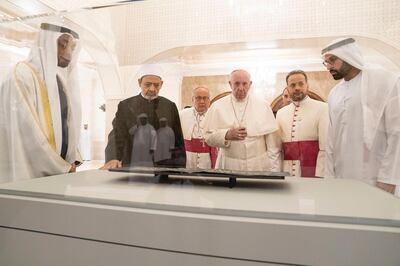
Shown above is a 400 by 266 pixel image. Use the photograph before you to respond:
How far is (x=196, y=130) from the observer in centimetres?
98

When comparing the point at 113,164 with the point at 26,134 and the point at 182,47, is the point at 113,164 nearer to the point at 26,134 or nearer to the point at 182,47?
the point at 26,134

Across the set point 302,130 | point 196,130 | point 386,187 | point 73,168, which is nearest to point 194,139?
point 196,130

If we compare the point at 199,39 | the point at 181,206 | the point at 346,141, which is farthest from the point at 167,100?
the point at 346,141

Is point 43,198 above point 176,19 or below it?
below

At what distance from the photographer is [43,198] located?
0.70m

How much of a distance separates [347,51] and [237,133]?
0.43m

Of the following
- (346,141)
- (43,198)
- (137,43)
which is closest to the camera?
(43,198)

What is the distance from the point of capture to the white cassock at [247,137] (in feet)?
3.09

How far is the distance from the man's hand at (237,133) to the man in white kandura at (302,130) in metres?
0.14

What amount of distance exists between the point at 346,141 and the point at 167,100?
2.04 feet

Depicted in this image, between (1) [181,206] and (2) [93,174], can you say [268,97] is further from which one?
(2) [93,174]

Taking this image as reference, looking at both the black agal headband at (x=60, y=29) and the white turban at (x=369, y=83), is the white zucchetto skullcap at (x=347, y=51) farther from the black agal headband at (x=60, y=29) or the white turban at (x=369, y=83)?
the black agal headband at (x=60, y=29)

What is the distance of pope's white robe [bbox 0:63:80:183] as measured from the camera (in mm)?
1010

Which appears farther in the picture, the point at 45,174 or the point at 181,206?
the point at 45,174
